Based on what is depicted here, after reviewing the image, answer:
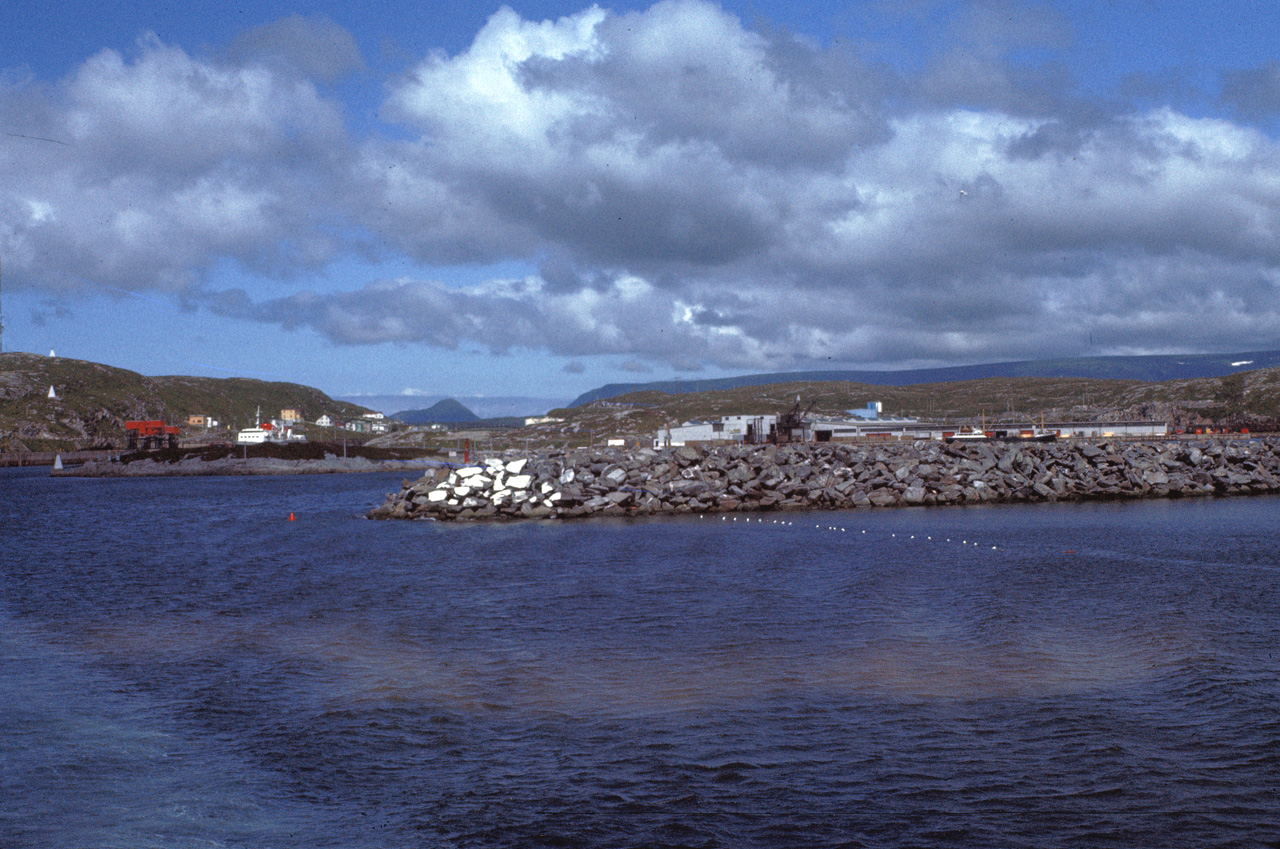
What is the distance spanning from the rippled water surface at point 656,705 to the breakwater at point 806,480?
25313mm

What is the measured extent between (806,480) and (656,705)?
5077cm

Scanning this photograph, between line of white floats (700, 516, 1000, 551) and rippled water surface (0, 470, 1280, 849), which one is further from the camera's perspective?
line of white floats (700, 516, 1000, 551)

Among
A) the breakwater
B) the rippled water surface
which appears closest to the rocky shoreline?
the breakwater

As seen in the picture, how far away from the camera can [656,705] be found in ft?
53.2

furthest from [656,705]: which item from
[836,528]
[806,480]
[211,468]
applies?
[211,468]

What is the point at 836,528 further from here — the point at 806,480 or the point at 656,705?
the point at 656,705

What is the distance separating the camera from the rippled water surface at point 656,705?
36.7 ft

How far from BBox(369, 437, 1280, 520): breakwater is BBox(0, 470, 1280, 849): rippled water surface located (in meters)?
25.3

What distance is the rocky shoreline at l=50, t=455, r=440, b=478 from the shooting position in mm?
180875

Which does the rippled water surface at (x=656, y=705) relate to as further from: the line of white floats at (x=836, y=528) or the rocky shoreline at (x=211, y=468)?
the rocky shoreline at (x=211, y=468)

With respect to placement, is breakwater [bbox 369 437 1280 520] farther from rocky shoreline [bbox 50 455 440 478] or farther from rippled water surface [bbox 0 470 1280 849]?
rocky shoreline [bbox 50 455 440 478]

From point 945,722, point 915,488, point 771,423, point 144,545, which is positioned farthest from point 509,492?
point 771,423

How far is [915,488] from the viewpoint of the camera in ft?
213

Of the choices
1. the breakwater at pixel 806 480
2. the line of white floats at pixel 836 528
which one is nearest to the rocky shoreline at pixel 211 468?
the breakwater at pixel 806 480
